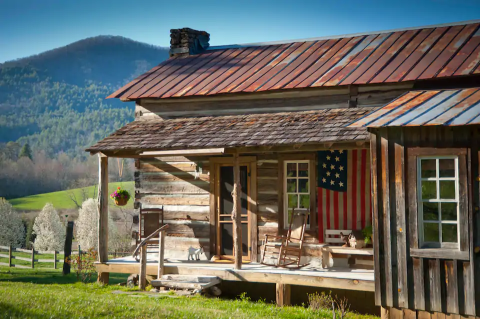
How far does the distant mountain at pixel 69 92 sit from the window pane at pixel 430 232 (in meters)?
92.8

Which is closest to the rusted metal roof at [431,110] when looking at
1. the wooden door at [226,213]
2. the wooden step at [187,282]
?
the wooden door at [226,213]

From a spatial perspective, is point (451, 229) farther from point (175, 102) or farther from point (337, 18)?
point (337, 18)

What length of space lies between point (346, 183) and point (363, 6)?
9143 cm

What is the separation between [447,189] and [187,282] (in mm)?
5359

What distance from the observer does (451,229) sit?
873cm

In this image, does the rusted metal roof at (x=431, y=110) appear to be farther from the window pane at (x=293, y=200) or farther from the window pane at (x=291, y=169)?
the window pane at (x=293, y=200)

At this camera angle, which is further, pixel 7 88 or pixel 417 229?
pixel 7 88

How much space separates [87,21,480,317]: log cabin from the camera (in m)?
8.96

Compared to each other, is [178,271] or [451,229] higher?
[451,229]

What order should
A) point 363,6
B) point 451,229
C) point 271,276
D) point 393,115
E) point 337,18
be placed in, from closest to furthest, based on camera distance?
point 451,229
point 393,115
point 271,276
point 337,18
point 363,6

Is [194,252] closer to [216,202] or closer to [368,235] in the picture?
[216,202]

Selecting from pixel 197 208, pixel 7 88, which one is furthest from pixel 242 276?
pixel 7 88

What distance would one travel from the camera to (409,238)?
891cm

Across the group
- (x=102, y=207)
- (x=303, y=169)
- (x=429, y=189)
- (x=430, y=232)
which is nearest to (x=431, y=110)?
(x=429, y=189)
